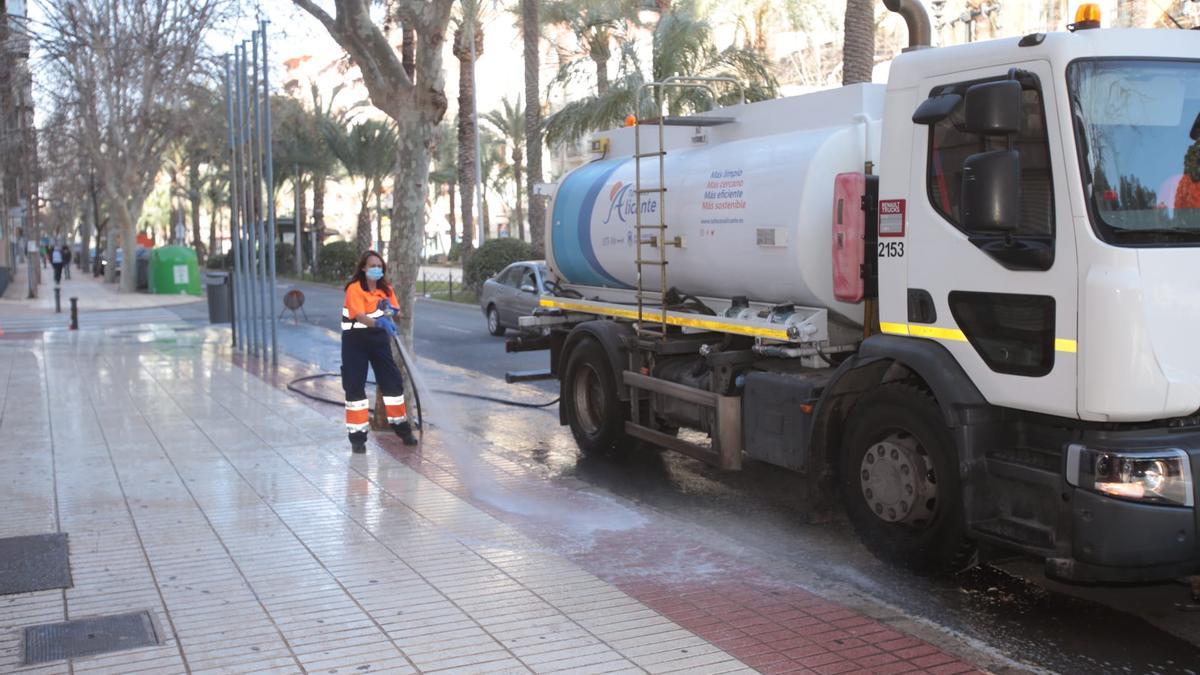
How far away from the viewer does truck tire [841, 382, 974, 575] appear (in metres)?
5.94

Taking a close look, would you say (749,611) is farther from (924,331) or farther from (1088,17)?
(1088,17)

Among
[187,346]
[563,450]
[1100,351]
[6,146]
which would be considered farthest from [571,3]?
[1100,351]

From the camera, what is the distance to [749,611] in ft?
18.7

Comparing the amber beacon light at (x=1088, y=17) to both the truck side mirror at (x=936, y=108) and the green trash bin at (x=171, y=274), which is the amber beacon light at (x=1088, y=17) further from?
the green trash bin at (x=171, y=274)

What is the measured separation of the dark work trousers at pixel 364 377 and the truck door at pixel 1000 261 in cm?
517

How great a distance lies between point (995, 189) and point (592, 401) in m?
5.41

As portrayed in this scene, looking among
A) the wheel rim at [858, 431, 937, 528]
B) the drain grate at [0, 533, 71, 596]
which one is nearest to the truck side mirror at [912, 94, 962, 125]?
the wheel rim at [858, 431, 937, 528]

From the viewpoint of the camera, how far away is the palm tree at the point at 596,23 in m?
29.3

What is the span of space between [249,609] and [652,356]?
4390 millimetres

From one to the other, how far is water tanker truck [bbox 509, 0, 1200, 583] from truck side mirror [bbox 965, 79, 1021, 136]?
0.03ft

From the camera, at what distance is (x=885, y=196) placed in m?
6.46

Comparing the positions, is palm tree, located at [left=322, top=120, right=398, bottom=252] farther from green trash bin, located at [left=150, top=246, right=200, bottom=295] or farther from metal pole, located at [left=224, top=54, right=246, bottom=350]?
metal pole, located at [left=224, top=54, right=246, bottom=350]

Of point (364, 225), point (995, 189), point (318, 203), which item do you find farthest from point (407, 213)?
point (318, 203)

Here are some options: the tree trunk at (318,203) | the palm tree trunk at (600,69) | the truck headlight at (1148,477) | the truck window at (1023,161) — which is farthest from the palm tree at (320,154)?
the truck headlight at (1148,477)
